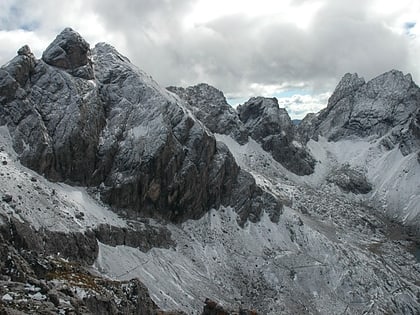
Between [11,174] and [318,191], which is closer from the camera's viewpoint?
[11,174]

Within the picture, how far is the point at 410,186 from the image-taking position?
187 metres

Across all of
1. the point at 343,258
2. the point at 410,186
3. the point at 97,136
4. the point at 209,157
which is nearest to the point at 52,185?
the point at 97,136

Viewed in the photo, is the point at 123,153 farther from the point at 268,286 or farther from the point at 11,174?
the point at 268,286

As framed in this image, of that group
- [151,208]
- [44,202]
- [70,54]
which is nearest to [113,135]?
[151,208]

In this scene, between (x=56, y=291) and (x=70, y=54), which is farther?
(x=70, y=54)

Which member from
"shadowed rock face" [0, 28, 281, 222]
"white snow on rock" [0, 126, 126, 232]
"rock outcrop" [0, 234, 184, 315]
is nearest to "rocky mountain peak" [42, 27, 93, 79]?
"shadowed rock face" [0, 28, 281, 222]

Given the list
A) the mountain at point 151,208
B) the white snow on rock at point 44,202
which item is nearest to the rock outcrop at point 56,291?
the mountain at point 151,208

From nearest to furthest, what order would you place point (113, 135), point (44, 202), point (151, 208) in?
point (44, 202) < point (113, 135) < point (151, 208)

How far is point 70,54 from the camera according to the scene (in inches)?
4412

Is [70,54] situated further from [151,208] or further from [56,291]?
[56,291]

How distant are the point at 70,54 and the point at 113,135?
22.1 metres

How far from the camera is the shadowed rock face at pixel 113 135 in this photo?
99.5 metres

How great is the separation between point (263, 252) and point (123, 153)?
3975 cm

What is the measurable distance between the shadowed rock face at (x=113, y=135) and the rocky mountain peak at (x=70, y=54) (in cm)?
23
